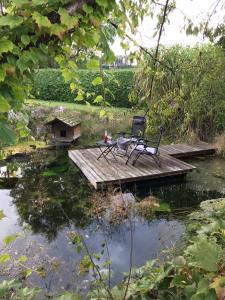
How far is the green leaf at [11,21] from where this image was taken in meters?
1.06

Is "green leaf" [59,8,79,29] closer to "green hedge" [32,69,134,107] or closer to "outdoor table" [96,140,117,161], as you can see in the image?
"outdoor table" [96,140,117,161]

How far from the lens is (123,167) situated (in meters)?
8.69

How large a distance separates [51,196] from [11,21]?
6853 mm

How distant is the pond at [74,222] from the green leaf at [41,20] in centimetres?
256

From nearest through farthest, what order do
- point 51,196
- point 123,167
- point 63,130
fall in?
point 51,196 < point 123,167 < point 63,130

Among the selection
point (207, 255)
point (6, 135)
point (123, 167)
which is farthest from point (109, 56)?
point (123, 167)

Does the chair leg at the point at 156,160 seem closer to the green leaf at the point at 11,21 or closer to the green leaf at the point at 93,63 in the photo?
the green leaf at the point at 93,63

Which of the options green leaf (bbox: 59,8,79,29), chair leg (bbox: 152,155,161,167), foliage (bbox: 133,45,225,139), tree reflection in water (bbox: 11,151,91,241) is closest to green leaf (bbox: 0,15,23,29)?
green leaf (bbox: 59,8,79,29)

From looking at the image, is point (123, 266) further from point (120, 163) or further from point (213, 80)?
point (213, 80)

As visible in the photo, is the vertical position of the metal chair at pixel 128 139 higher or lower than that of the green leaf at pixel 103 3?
lower

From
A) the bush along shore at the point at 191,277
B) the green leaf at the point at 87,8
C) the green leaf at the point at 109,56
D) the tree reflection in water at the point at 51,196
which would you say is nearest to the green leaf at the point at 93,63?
the green leaf at the point at 109,56

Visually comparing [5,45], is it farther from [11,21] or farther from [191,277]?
[191,277]

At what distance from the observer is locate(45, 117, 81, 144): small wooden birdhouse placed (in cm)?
1153

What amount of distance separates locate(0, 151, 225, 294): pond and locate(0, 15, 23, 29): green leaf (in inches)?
101
